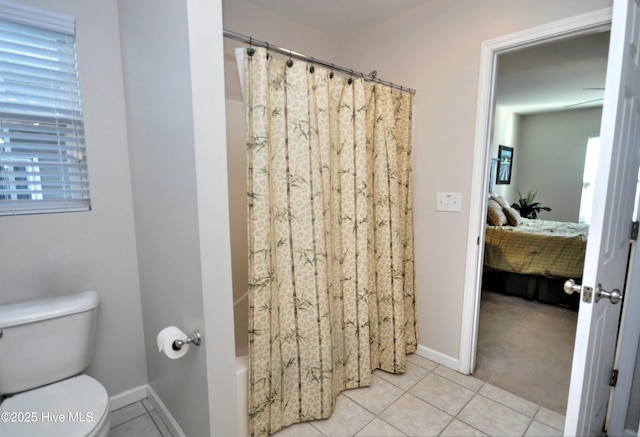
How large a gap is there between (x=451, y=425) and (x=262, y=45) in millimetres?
2114

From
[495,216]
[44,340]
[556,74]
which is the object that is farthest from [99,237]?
[556,74]

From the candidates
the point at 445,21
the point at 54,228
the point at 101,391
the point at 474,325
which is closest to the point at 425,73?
the point at 445,21

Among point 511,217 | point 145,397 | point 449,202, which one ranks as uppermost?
point 449,202

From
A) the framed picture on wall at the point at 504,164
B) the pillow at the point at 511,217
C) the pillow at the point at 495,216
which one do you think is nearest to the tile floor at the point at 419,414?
the pillow at the point at 495,216

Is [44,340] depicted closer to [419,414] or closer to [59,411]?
[59,411]

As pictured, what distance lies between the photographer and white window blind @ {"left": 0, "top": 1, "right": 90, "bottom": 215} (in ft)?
4.68

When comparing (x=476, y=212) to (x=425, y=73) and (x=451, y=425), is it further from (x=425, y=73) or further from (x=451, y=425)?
(x=451, y=425)

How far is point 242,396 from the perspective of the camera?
4.91ft

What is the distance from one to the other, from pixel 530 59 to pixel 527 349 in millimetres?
2643

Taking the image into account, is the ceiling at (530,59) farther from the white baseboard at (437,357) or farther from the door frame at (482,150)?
the white baseboard at (437,357)

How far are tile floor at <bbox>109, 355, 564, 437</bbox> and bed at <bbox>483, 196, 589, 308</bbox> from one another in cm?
186

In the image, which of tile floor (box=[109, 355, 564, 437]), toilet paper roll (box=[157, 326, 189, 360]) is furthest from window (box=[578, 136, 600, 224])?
toilet paper roll (box=[157, 326, 189, 360])

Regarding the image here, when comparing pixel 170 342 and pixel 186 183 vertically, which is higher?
pixel 186 183

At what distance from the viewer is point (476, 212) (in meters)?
1.96
